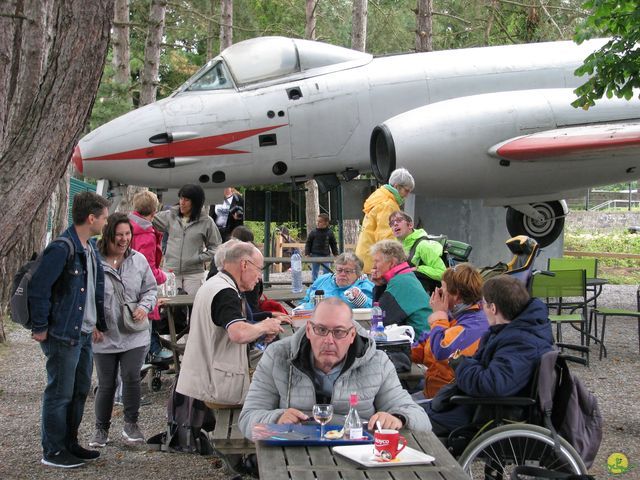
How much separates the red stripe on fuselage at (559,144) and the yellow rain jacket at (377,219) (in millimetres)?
3115

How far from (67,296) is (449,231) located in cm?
1030

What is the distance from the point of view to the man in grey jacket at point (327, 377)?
4.23 meters

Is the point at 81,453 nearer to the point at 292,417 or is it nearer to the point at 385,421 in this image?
the point at 292,417

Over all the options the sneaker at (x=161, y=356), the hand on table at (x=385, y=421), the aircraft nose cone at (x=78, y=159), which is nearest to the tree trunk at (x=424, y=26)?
the aircraft nose cone at (x=78, y=159)

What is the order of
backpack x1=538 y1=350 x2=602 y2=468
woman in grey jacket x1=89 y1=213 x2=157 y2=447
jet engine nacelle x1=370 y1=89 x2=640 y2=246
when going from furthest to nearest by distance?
1. jet engine nacelle x1=370 y1=89 x2=640 y2=246
2. woman in grey jacket x1=89 y1=213 x2=157 y2=447
3. backpack x1=538 y1=350 x2=602 y2=468

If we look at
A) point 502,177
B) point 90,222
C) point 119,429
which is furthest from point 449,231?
point 90,222

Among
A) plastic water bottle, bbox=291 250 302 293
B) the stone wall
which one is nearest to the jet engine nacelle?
plastic water bottle, bbox=291 250 302 293

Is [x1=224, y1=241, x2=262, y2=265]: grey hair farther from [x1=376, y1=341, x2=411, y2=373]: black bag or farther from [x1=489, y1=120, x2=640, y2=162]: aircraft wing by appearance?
[x1=489, y1=120, x2=640, y2=162]: aircraft wing

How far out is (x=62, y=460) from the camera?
20.6ft

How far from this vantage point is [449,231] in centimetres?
1559

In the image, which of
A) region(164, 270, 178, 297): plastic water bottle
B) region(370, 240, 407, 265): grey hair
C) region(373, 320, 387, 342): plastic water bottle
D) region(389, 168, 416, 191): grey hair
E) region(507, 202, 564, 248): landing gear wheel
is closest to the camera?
region(373, 320, 387, 342): plastic water bottle

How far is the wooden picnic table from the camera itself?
11.2 feet

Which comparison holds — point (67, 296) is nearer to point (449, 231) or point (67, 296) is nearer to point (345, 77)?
point (345, 77)

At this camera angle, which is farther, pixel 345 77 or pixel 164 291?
pixel 345 77
